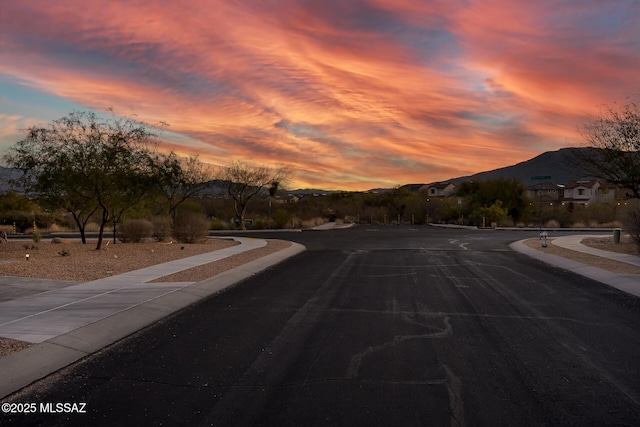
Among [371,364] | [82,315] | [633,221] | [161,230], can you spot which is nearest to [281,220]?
A: [161,230]

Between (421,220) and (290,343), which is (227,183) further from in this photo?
(290,343)

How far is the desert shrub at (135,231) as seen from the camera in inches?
1116

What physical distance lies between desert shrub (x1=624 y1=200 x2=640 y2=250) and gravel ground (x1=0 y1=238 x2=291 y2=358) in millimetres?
15131

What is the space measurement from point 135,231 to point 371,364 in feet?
77.6

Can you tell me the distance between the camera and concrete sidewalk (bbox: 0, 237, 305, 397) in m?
7.17

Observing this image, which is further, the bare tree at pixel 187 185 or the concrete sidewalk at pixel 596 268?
the bare tree at pixel 187 185

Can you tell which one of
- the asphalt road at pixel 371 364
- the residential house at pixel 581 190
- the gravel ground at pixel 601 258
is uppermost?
the residential house at pixel 581 190

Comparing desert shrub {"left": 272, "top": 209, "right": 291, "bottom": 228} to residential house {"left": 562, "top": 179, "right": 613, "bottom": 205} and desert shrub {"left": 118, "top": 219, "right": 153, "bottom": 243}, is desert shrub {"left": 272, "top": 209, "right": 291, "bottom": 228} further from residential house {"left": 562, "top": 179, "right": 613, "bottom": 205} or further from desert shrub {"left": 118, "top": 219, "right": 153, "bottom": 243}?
Answer: residential house {"left": 562, "top": 179, "right": 613, "bottom": 205}

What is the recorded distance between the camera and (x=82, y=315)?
9883 millimetres

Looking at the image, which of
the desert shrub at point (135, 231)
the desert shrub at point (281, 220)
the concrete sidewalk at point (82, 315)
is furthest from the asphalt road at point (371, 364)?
the desert shrub at point (281, 220)

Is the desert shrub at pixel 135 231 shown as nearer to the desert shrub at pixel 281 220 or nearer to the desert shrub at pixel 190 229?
the desert shrub at pixel 190 229

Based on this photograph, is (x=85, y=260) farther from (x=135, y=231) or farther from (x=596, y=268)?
(x=596, y=268)

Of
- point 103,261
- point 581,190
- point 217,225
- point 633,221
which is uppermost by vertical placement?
point 581,190

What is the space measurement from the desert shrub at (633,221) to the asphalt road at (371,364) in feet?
34.2
